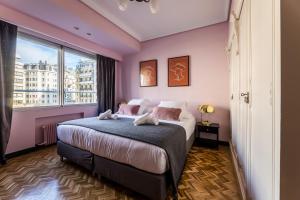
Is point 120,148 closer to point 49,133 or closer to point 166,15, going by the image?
point 49,133

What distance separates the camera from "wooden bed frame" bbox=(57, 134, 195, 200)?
1.47 m

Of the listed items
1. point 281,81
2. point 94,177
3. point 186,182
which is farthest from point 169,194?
point 281,81

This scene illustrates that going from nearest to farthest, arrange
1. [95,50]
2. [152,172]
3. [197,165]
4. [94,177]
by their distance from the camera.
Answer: [152,172], [94,177], [197,165], [95,50]

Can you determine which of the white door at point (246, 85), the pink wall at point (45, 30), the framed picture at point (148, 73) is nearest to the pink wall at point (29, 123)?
the pink wall at point (45, 30)

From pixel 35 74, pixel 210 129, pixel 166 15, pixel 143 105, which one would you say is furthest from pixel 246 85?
pixel 35 74

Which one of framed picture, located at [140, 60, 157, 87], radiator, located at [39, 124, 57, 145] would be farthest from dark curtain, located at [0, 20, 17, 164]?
framed picture, located at [140, 60, 157, 87]

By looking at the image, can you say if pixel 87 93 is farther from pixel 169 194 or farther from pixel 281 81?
pixel 281 81

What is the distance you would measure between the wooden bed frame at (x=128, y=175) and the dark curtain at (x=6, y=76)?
1.24m

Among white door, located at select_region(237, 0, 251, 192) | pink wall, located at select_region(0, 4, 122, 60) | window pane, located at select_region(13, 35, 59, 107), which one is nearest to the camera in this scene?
white door, located at select_region(237, 0, 251, 192)

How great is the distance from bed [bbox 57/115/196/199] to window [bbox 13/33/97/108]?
1.48m

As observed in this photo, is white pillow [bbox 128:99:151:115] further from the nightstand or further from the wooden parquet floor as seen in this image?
the wooden parquet floor

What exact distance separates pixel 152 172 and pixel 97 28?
2801 millimetres

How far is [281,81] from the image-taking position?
61 cm

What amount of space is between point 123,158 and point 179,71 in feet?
8.92
